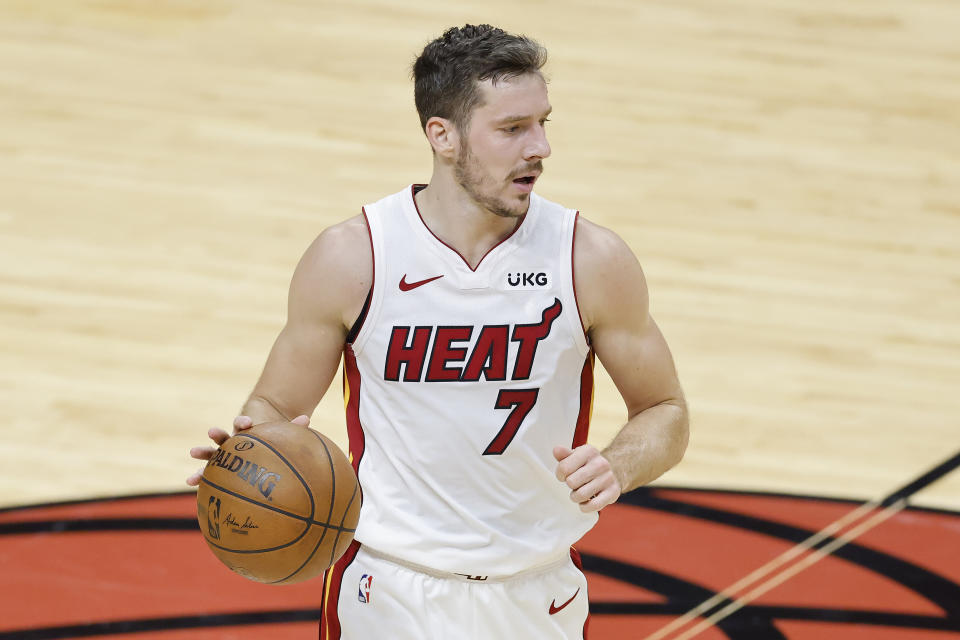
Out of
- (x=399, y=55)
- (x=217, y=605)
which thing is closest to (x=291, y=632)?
(x=217, y=605)

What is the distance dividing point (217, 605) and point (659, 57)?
680cm

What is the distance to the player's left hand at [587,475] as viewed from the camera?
3.29 m

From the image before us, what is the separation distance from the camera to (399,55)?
1102 centimetres

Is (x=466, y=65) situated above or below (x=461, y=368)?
above

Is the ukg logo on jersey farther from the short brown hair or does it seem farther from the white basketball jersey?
the short brown hair

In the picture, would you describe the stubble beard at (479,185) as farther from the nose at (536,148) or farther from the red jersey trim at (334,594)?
the red jersey trim at (334,594)

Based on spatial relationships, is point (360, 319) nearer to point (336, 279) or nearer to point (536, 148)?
point (336, 279)

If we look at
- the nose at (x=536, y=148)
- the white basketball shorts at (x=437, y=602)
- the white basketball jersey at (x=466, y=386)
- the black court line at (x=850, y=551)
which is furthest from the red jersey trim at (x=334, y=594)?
the black court line at (x=850, y=551)

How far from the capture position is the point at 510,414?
3.71 metres

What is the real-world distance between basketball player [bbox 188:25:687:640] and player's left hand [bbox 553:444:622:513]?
235 millimetres

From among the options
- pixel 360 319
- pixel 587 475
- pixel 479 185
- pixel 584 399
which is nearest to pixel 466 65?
pixel 479 185

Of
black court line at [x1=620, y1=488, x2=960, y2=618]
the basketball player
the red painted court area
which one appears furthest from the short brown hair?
black court line at [x1=620, y1=488, x2=960, y2=618]

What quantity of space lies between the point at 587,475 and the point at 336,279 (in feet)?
2.86

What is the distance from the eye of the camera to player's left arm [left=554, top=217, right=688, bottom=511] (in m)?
3.70
